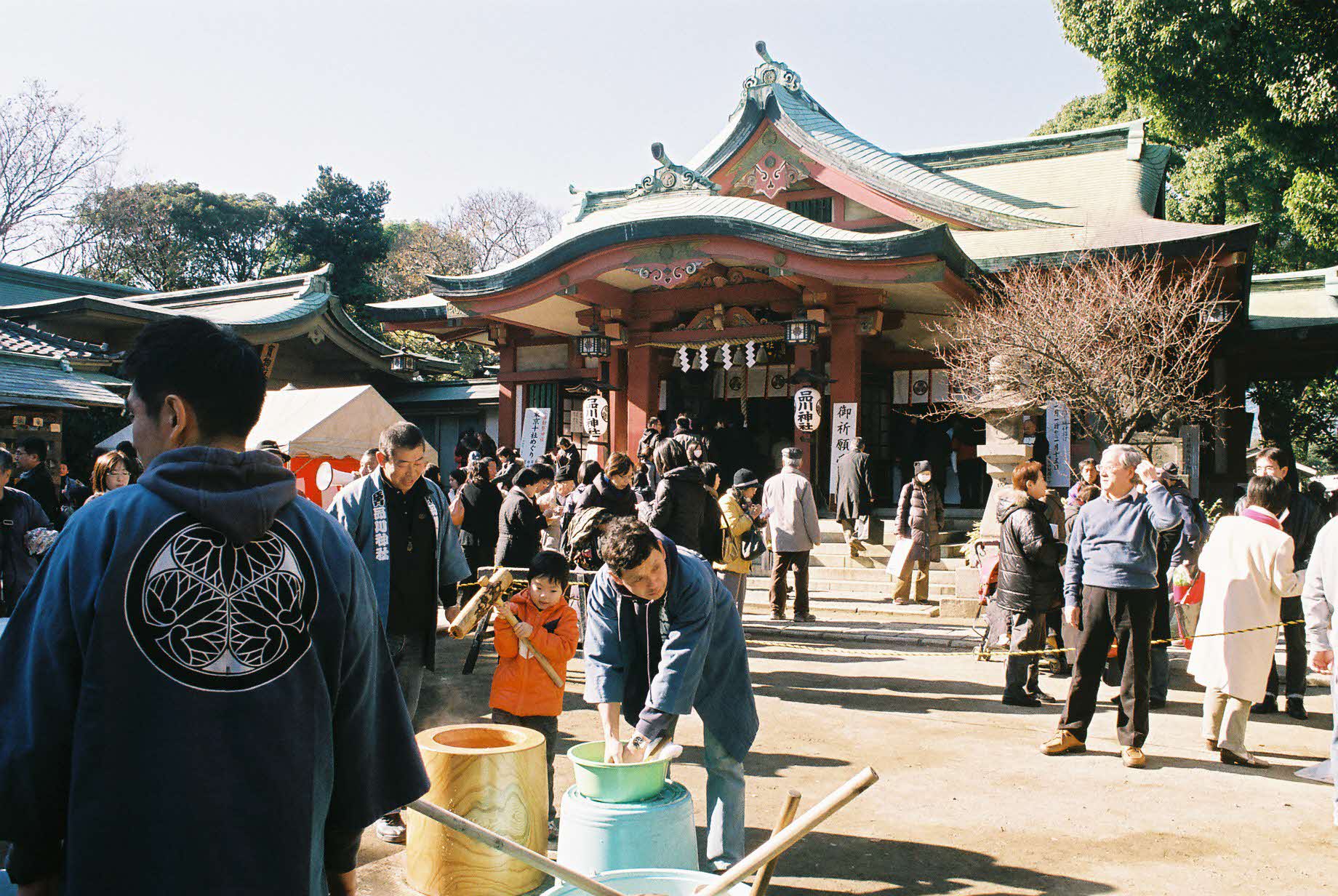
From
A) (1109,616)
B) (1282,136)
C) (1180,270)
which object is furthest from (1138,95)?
(1109,616)

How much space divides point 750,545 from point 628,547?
18.4 feet

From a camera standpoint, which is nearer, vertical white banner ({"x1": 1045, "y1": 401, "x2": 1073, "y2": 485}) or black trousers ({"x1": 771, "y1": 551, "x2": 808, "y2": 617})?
black trousers ({"x1": 771, "y1": 551, "x2": 808, "y2": 617})

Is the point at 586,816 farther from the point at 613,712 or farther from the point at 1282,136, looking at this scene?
the point at 1282,136

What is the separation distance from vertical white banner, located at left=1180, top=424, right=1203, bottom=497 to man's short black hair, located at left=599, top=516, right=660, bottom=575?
540 inches

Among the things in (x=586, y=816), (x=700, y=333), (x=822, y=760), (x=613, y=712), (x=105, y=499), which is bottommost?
(x=822, y=760)

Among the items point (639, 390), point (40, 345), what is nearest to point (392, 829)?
point (40, 345)

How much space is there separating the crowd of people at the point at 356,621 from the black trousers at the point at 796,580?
4.45ft

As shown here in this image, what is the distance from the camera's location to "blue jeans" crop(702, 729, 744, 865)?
12.6 feet

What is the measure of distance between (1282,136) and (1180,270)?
2449 millimetres

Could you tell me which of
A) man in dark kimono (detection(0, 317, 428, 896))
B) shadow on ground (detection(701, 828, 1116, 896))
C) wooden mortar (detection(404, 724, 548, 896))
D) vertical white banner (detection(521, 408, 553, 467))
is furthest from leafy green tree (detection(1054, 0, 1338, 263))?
man in dark kimono (detection(0, 317, 428, 896))

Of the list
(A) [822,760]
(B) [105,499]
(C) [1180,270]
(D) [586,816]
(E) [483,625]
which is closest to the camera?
(B) [105,499]

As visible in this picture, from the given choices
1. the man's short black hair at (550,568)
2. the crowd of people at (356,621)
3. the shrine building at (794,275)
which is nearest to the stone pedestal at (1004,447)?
the crowd of people at (356,621)

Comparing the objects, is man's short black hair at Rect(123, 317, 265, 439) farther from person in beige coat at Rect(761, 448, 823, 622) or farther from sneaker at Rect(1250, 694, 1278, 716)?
person in beige coat at Rect(761, 448, 823, 622)

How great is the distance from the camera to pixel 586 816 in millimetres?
3469
